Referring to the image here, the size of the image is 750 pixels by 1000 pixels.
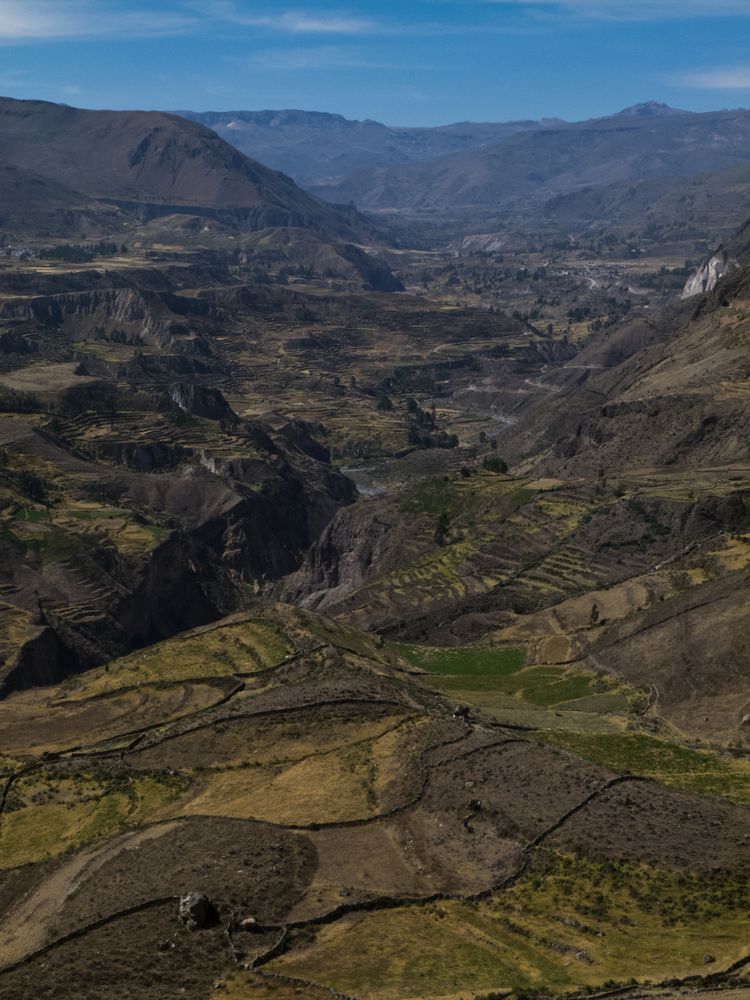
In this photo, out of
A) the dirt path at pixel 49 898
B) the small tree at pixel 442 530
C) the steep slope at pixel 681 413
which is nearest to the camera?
the dirt path at pixel 49 898

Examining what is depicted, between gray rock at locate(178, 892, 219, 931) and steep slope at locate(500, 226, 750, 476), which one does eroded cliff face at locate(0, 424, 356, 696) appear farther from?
gray rock at locate(178, 892, 219, 931)

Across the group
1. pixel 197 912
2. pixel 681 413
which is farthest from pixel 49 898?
pixel 681 413

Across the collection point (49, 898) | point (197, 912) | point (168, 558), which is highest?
point (197, 912)

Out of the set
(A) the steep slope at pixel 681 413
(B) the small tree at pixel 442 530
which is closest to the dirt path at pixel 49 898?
(B) the small tree at pixel 442 530

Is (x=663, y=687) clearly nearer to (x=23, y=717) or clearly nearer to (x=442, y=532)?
(x=23, y=717)

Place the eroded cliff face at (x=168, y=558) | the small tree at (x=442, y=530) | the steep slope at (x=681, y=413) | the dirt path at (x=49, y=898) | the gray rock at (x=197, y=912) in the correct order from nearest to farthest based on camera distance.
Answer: the gray rock at (x=197, y=912) < the dirt path at (x=49, y=898) < the eroded cliff face at (x=168, y=558) < the small tree at (x=442, y=530) < the steep slope at (x=681, y=413)

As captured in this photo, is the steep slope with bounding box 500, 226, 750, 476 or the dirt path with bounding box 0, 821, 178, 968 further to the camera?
the steep slope with bounding box 500, 226, 750, 476

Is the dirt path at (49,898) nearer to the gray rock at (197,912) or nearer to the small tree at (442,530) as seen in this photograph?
the gray rock at (197,912)

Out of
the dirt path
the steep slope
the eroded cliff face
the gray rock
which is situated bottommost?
the eroded cliff face

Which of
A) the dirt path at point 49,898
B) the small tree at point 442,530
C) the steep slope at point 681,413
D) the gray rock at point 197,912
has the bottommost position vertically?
the small tree at point 442,530

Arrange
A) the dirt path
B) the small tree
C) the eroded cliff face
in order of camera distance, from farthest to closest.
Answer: the small tree, the eroded cliff face, the dirt path

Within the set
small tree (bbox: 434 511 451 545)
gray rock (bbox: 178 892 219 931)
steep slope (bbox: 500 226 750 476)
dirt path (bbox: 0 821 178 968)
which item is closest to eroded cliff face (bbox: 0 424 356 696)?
small tree (bbox: 434 511 451 545)

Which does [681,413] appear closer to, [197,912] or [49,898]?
[49,898]

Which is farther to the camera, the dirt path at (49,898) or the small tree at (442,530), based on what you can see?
the small tree at (442,530)
